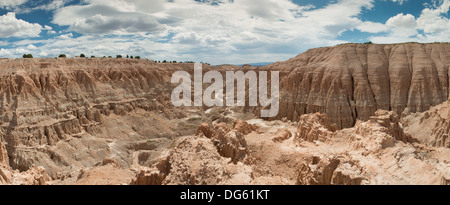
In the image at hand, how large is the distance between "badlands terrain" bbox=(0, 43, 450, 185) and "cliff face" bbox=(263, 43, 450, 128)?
17 cm

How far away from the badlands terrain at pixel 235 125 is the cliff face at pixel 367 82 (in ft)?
0.57

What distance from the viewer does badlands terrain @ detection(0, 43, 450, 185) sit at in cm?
1421

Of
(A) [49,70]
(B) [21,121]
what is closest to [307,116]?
(B) [21,121]

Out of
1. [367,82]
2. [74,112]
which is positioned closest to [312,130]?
[367,82]

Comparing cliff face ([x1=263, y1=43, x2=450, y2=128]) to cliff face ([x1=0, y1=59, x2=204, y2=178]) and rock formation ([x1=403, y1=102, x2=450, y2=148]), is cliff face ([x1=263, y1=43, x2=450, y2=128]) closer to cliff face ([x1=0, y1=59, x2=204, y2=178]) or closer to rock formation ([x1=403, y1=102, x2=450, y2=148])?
rock formation ([x1=403, y1=102, x2=450, y2=148])

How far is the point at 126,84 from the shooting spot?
53.6 meters

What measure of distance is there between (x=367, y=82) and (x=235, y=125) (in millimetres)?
28132

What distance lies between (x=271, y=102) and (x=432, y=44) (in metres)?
29.3

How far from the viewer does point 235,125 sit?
1088 inches

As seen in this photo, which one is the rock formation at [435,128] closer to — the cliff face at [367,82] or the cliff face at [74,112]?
the cliff face at [367,82]

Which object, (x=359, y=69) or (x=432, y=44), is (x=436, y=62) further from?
(x=359, y=69)
